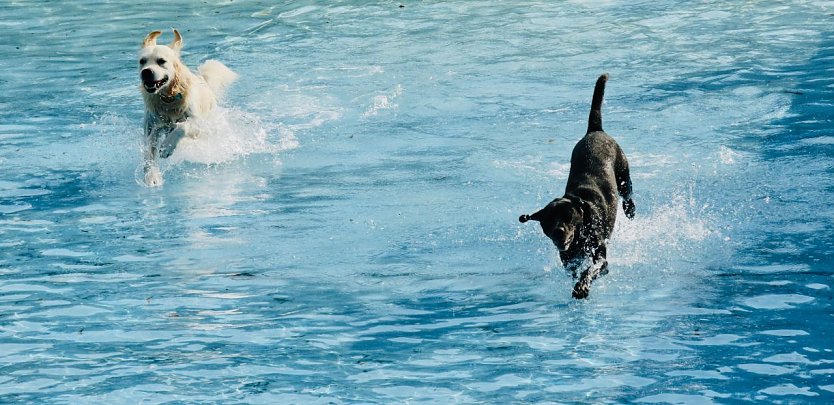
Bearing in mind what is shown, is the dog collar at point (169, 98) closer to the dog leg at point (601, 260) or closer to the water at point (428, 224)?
the water at point (428, 224)

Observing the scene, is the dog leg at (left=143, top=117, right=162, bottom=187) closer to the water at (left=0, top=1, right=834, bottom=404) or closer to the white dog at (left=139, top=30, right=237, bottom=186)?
the white dog at (left=139, top=30, right=237, bottom=186)

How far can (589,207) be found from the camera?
645 cm

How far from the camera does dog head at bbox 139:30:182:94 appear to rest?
9242 millimetres

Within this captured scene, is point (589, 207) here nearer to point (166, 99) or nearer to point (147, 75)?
point (147, 75)

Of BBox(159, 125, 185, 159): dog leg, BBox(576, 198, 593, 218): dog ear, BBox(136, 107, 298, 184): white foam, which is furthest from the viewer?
BBox(136, 107, 298, 184): white foam

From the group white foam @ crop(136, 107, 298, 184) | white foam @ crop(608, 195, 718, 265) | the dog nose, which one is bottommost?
white foam @ crop(608, 195, 718, 265)

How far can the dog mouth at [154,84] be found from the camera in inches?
365

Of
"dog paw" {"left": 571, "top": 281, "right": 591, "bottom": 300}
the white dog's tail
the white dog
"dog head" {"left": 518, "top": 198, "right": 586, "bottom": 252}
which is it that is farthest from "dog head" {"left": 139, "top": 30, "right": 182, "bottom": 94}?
"dog paw" {"left": 571, "top": 281, "right": 591, "bottom": 300}

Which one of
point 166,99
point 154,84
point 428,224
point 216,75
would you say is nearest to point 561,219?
point 428,224

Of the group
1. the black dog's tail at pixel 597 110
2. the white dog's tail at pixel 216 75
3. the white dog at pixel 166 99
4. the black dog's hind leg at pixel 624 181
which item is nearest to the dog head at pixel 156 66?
the white dog at pixel 166 99

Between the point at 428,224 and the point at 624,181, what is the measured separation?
1353mm

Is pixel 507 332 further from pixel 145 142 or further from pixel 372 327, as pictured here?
pixel 145 142

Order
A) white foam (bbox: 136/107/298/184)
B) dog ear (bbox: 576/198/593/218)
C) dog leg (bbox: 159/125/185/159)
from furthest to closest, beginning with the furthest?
white foam (bbox: 136/107/298/184) → dog leg (bbox: 159/125/185/159) → dog ear (bbox: 576/198/593/218)

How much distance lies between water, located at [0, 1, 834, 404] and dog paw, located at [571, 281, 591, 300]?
5 centimetres
